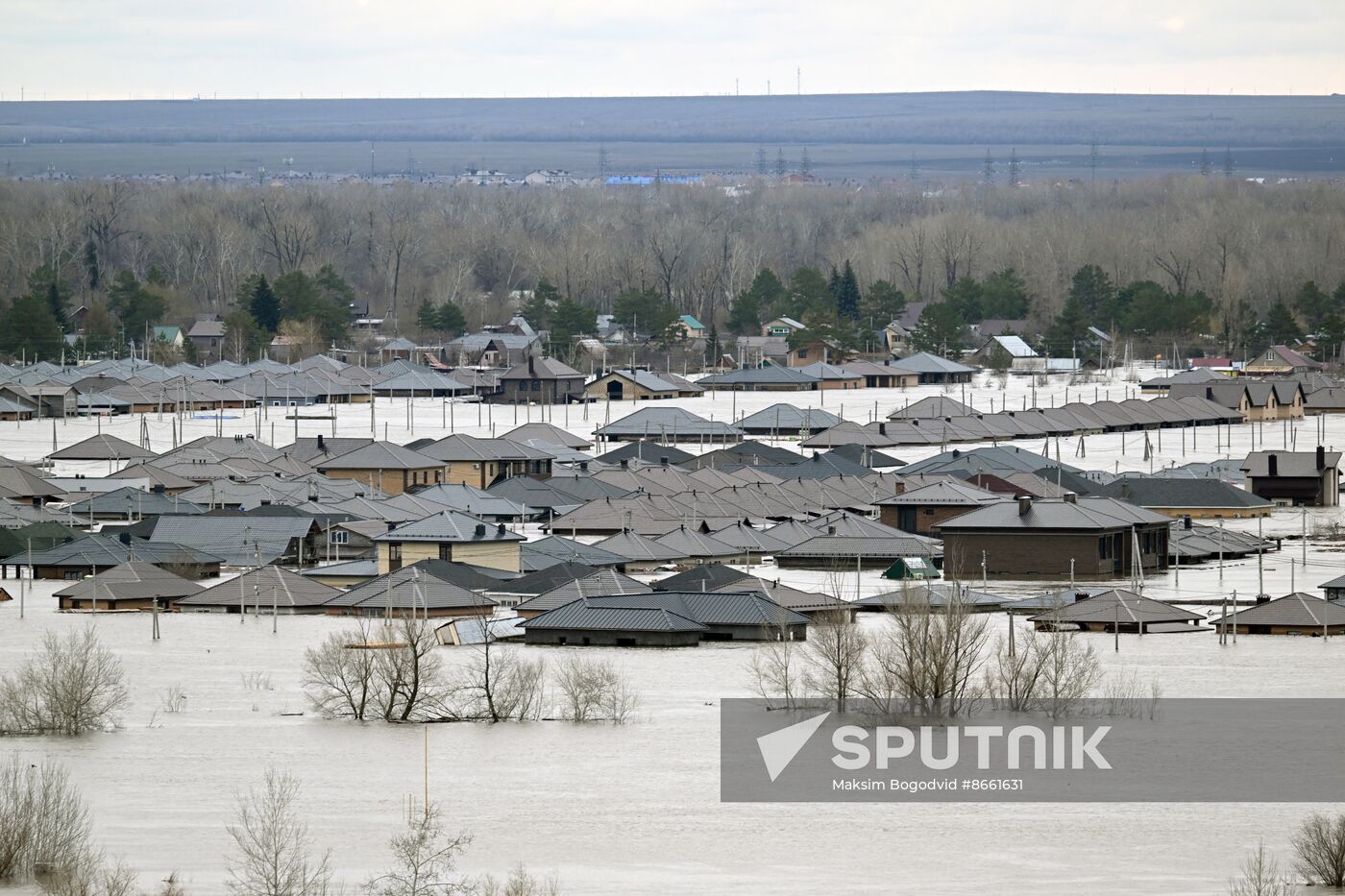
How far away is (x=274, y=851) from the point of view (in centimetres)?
2473

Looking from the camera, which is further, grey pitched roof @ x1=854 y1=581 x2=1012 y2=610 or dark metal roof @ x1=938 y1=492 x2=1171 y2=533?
dark metal roof @ x1=938 y1=492 x2=1171 y2=533

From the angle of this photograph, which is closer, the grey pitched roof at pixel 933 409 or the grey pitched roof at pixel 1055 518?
the grey pitched roof at pixel 1055 518

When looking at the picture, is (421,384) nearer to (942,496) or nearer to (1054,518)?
(942,496)

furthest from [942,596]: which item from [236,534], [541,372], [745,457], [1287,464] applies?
[541,372]

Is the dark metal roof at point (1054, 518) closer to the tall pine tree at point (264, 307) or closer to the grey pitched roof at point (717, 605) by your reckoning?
the grey pitched roof at point (717, 605)

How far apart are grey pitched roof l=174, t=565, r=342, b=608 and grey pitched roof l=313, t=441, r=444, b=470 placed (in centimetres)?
2189

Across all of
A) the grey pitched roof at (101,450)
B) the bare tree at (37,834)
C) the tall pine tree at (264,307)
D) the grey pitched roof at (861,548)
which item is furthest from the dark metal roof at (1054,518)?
the tall pine tree at (264,307)

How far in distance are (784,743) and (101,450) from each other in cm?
4577

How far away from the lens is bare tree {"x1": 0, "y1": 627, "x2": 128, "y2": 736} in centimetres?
3341

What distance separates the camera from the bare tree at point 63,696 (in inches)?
1315

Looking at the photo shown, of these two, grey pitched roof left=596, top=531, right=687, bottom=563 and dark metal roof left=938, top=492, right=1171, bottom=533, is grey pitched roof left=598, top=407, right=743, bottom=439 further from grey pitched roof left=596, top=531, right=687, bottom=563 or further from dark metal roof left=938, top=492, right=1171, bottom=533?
dark metal roof left=938, top=492, right=1171, bottom=533

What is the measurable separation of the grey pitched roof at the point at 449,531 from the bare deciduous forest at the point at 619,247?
75312 millimetres

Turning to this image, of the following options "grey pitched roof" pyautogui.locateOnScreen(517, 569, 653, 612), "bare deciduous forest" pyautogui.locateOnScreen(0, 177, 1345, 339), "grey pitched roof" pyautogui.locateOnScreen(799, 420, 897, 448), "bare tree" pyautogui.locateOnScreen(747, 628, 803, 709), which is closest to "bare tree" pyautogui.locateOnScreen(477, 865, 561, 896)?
"bare tree" pyautogui.locateOnScreen(747, 628, 803, 709)

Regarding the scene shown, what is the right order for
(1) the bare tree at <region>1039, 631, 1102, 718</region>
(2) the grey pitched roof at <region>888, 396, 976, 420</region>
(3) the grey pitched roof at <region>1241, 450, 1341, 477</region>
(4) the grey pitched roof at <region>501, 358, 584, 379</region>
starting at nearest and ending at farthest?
(1) the bare tree at <region>1039, 631, 1102, 718</region>
(3) the grey pitched roof at <region>1241, 450, 1341, 477</region>
(2) the grey pitched roof at <region>888, 396, 976, 420</region>
(4) the grey pitched roof at <region>501, 358, 584, 379</region>
